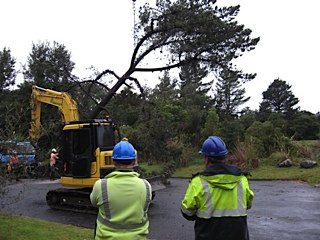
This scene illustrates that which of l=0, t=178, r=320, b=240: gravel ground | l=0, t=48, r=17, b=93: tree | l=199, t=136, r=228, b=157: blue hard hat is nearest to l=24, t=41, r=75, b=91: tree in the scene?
l=0, t=48, r=17, b=93: tree

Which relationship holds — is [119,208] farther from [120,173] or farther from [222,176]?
[222,176]

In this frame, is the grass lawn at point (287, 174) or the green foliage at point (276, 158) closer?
the grass lawn at point (287, 174)

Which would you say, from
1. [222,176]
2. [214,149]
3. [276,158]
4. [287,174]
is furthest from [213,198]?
[276,158]

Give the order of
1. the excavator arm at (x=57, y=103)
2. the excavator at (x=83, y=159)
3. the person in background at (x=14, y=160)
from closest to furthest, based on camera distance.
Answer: the person in background at (x=14, y=160)
the excavator at (x=83, y=159)
the excavator arm at (x=57, y=103)

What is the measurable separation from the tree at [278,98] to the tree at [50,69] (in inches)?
1271

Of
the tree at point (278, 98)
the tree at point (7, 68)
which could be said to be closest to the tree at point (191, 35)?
the tree at point (7, 68)

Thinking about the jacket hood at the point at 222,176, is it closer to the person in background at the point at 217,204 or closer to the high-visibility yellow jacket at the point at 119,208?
the person in background at the point at 217,204

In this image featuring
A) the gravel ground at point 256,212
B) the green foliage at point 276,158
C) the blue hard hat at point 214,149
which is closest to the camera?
the blue hard hat at point 214,149

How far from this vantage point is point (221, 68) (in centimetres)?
1981

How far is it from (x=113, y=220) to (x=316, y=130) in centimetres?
3692

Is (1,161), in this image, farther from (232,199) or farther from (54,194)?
(54,194)

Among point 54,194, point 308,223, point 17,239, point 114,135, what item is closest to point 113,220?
point 17,239

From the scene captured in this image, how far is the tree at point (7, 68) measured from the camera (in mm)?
54625

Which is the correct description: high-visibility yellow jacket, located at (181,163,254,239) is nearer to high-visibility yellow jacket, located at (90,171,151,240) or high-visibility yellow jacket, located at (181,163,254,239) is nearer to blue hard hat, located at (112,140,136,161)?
high-visibility yellow jacket, located at (90,171,151,240)
